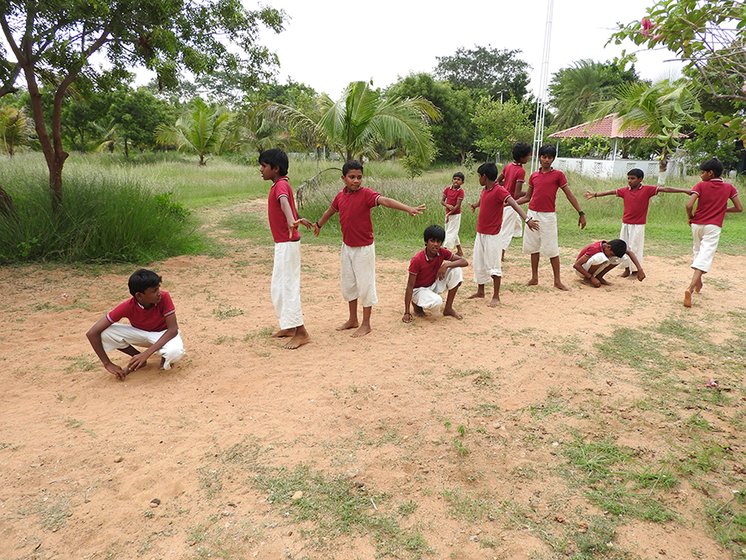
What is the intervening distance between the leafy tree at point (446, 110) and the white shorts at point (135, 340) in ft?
74.5

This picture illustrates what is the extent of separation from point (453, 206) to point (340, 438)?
18.1ft

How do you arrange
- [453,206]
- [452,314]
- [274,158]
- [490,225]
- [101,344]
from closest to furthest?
1. [101,344]
2. [274,158]
3. [452,314]
4. [490,225]
5. [453,206]

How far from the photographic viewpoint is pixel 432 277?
5336 mm

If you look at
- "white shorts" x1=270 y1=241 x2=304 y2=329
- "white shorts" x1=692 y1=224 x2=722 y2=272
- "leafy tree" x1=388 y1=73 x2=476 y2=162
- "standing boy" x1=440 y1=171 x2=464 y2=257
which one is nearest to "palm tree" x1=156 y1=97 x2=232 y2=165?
"leafy tree" x1=388 y1=73 x2=476 y2=162

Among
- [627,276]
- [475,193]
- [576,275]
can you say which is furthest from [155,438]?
[475,193]

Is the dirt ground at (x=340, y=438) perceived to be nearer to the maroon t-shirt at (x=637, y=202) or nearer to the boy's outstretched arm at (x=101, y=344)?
the boy's outstretched arm at (x=101, y=344)

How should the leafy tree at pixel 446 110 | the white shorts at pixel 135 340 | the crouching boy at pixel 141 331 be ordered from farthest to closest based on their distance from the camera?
the leafy tree at pixel 446 110
the white shorts at pixel 135 340
the crouching boy at pixel 141 331

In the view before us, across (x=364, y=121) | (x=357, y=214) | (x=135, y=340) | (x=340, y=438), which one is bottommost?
(x=340, y=438)

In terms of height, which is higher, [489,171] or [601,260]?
[489,171]

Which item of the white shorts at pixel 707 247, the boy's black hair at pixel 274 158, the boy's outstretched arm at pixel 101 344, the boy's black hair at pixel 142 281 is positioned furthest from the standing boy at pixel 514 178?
the boy's outstretched arm at pixel 101 344

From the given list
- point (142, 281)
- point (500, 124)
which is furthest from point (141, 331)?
point (500, 124)

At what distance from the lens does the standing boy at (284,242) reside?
436cm

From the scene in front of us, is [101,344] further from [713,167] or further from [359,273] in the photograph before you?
[713,167]

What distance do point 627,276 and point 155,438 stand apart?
6508mm
